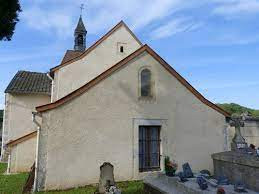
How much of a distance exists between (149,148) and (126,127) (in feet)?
4.81

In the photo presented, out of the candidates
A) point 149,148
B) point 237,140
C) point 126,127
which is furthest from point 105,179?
point 237,140

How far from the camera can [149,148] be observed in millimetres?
11227

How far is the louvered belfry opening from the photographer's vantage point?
11047mm

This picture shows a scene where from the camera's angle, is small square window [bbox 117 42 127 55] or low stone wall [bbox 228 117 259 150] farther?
low stone wall [bbox 228 117 259 150]

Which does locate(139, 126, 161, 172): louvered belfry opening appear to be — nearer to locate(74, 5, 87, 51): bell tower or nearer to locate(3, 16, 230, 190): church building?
locate(3, 16, 230, 190): church building

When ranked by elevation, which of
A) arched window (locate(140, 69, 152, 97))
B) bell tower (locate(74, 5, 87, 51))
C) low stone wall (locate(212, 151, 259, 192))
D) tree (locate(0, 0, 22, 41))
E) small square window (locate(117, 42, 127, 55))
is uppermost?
bell tower (locate(74, 5, 87, 51))

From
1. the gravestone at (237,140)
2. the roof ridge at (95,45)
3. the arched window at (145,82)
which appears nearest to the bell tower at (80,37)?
the roof ridge at (95,45)

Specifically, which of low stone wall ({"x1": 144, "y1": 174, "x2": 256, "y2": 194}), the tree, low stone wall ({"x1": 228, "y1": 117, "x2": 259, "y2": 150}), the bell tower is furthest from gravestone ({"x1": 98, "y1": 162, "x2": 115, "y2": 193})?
the bell tower

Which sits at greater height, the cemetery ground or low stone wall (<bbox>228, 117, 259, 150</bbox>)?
low stone wall (<bbox>228, 117, 259, 150</bbox>)

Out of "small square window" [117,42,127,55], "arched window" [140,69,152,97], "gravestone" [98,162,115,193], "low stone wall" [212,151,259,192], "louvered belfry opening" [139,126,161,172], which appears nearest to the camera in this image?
"low stone wall" [212,151,259,192]

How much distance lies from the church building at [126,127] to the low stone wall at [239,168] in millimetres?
2856

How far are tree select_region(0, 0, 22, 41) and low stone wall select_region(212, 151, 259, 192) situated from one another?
722cm

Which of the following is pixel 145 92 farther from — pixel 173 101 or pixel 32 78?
pixel 32 78

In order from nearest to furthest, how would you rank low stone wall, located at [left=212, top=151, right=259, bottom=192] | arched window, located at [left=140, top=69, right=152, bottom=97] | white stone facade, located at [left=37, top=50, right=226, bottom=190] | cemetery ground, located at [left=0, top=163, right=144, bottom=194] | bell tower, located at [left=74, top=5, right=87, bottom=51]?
low stone wall, located at [left=212, top=151, right=259, bottom=192], cemetery ground, located at [left=0, top=163, right=144, bottom=194], white stone facade, located at [left=37, top=50, right=226, bottom=190], arched window, located at [left=140, top=69, right=152, bottom=97], bell tower, located at [left=74, top=5, right=87, bottom=51]
